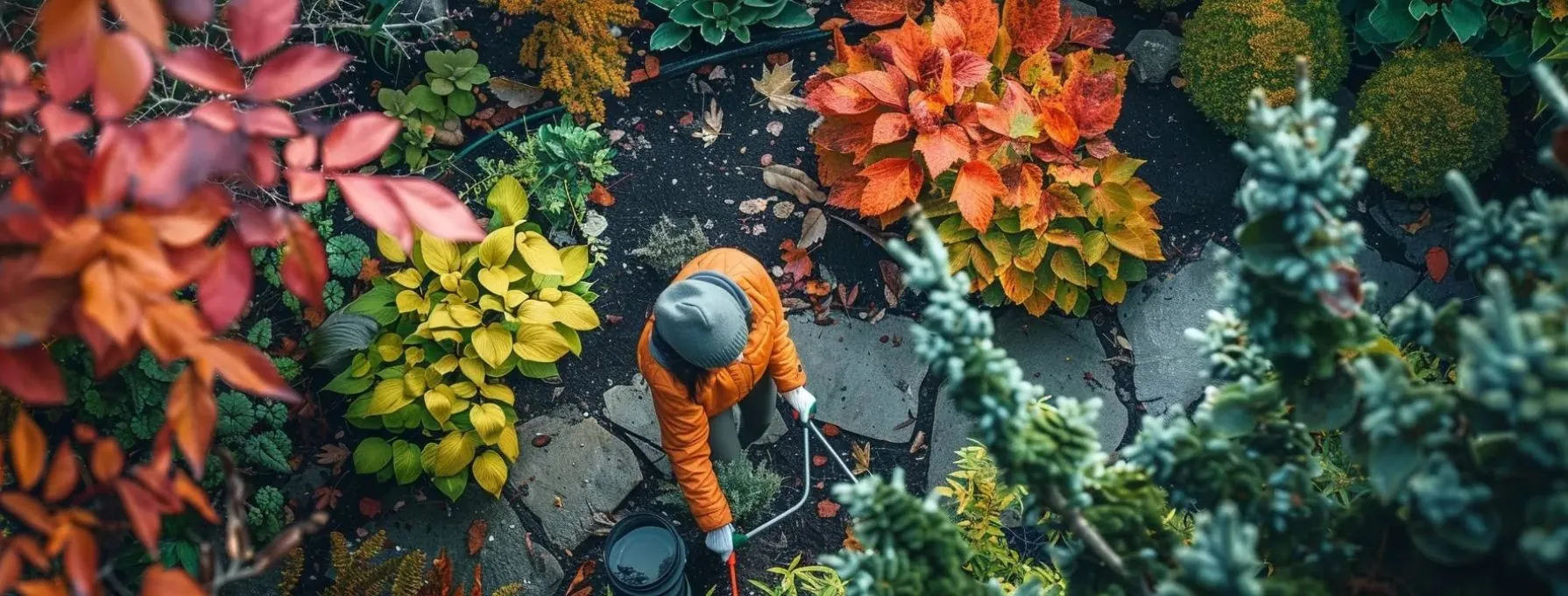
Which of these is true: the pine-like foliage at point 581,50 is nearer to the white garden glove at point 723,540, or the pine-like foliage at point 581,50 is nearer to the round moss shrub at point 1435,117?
the white garden glove at point 723,540

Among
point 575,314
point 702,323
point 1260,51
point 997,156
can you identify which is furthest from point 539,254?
point 1260,51

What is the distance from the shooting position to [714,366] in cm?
275

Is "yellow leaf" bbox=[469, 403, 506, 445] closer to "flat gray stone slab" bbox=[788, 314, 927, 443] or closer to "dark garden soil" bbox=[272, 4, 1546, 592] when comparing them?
"dark garden soil" bbox=[272, 4, 1546, 592]

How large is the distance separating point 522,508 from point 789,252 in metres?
1.41

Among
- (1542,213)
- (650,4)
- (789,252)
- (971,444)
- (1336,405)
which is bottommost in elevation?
(971,444)

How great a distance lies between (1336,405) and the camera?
1.70 meters

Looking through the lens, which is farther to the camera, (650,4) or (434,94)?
(650,4)

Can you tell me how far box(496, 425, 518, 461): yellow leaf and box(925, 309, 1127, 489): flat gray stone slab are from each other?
59.8 inches

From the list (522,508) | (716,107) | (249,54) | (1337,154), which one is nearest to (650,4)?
(716,107)

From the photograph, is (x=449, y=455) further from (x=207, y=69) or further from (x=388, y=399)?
(x=207, y=69)

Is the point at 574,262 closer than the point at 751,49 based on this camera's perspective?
Yes

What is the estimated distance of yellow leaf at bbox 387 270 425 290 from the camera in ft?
11.3

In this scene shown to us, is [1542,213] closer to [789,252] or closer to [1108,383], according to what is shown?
[1108,383]

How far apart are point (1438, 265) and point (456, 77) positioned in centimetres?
399
